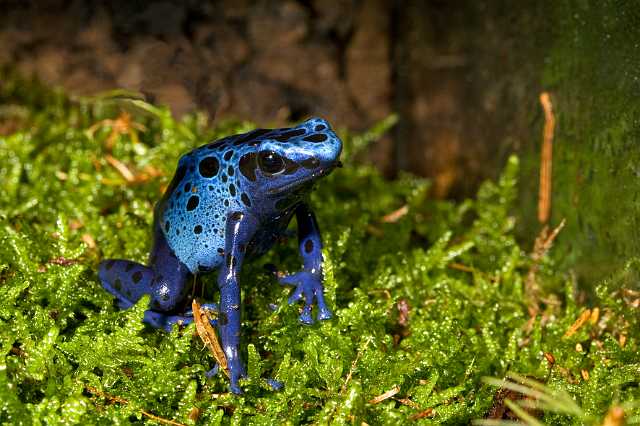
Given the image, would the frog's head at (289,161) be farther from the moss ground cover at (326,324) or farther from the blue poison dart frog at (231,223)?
the moss ground cover at (326,324)

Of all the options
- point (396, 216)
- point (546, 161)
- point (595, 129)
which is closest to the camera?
point (595, 129)

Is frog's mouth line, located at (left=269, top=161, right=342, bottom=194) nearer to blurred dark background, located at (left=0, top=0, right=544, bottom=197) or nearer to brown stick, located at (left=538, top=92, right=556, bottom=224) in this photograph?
brown stick, located at (left=538, top=92, right=556, bottom=224)

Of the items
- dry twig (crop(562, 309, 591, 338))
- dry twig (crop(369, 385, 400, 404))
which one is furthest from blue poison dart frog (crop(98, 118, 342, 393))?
dry twig (crop(562, 309, 591, 338))

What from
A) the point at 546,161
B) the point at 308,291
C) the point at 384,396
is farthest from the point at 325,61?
the point at 384,396

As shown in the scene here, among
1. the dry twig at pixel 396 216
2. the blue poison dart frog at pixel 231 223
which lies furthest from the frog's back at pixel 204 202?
the dry twig at pixel 396 216

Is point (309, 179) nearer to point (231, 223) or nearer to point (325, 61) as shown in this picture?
point (231, 223)

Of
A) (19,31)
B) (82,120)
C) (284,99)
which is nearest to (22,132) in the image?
(82,120)

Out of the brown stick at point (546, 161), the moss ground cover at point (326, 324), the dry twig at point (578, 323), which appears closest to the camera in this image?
the moss ground cover at point (326, 324)
